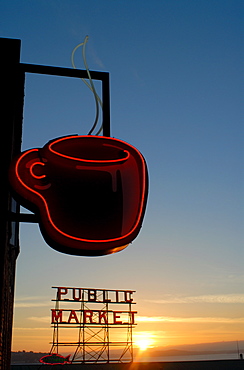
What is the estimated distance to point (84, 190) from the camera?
23.5 ft

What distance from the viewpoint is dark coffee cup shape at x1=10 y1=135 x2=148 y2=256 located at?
6.56 m

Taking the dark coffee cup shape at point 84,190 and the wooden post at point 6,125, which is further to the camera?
the wooden post at point 6,125

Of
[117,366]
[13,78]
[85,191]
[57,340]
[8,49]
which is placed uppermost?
[8,49]

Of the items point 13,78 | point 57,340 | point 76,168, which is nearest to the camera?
point 76,168

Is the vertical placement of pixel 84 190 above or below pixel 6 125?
below

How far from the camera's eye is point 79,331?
36.9 m

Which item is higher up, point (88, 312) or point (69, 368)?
point (88, 312)

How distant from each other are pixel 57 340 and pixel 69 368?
268 centimetres

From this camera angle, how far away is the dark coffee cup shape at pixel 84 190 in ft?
21.5

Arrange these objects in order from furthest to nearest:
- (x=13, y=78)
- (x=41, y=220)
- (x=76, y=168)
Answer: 1. (x=13, y=78)
2. (x=76, y=168)
3. (x=41, y=220)

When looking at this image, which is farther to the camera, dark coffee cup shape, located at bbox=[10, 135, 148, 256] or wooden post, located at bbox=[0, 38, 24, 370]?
wooden post, located at bbox=[0, 38, 24, 370]

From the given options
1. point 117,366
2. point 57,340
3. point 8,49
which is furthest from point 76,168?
point 117,366

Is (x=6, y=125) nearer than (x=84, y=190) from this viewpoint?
No

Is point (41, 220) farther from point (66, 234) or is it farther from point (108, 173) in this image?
point (108, 173)
